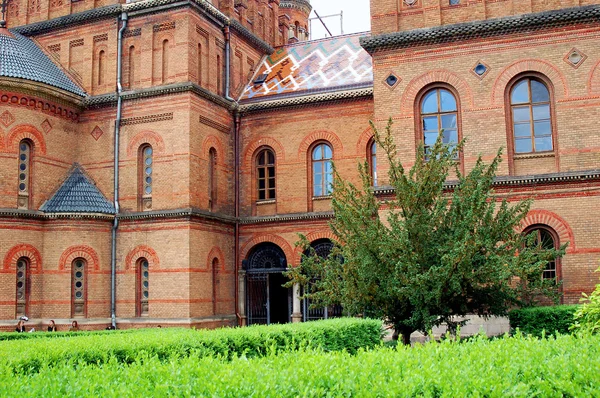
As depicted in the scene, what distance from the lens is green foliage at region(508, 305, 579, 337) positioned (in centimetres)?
1622

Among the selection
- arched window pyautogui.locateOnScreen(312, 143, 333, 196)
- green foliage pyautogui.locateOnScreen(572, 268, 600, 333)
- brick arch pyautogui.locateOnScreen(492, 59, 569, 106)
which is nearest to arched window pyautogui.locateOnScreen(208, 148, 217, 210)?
arched window pyautogui.locateOnScreen(312, 143, 333, 196)

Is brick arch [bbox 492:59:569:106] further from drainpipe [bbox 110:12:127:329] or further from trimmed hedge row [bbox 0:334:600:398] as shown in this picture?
trimmed hedge row [bbox 0:334:600:398]

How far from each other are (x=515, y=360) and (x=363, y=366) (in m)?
1.43

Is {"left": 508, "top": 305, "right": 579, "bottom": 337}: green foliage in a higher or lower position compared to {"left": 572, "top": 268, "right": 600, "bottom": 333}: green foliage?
lower

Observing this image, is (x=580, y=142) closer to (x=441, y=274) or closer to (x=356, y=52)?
(x=441, y=274)

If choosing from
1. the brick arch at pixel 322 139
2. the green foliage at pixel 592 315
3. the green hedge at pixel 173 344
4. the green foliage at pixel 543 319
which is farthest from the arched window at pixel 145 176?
the green foliage at pixel 592 315

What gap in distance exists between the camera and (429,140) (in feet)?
67.0

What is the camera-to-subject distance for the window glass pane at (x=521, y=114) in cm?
1967

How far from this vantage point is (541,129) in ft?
63.9

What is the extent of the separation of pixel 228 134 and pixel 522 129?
11471 millimetres

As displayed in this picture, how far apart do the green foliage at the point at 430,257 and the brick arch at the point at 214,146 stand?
10.2 metres

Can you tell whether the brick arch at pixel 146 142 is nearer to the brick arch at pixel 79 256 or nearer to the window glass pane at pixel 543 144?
the brick arch at pixel 79 256

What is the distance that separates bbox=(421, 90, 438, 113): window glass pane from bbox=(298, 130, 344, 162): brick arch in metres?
5.47

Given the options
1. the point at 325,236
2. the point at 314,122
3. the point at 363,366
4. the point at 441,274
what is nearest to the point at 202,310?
the point at 325,236
